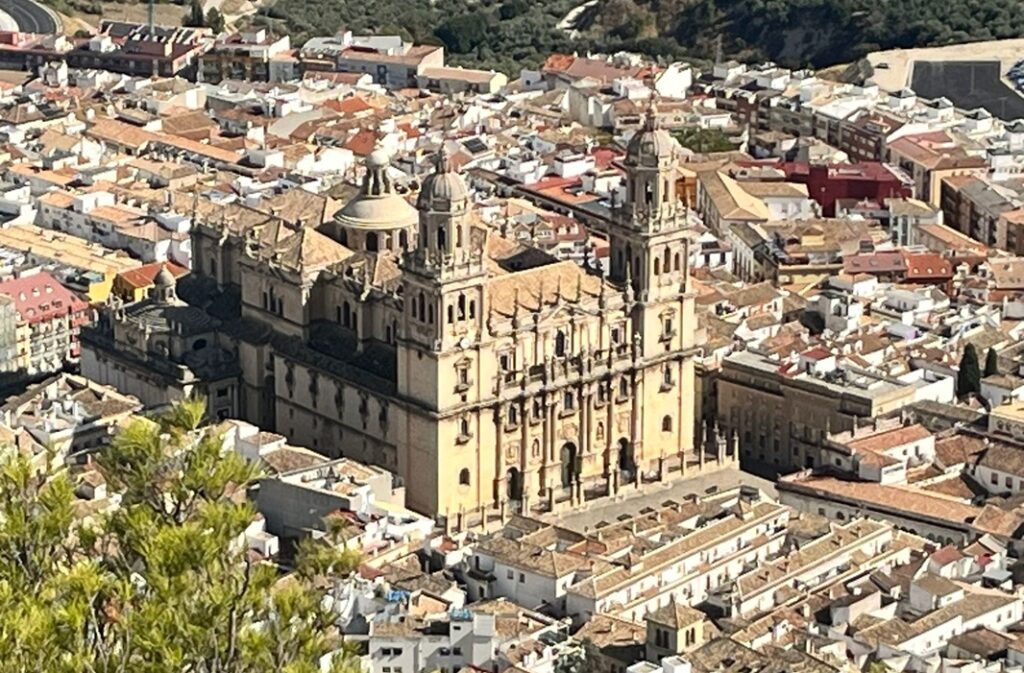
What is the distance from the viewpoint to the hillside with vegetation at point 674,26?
121188 mm

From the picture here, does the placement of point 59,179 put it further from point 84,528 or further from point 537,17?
point 84,528

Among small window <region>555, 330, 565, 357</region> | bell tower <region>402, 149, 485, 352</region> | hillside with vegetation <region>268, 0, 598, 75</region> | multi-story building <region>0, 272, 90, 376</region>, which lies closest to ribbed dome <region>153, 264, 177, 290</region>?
multi-story building <region>0, 272, 90, 376</region>

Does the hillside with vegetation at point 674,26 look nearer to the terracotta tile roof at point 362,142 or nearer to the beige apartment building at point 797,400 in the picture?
the terracotta tile roof at point 362,142

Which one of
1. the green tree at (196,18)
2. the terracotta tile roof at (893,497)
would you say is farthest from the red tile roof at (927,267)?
the green tree at (196,18)

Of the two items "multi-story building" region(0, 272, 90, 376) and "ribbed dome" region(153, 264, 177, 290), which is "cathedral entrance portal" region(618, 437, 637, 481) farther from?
"multi-story building" region(0, 272, 90, 376)

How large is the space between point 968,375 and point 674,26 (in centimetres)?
6708

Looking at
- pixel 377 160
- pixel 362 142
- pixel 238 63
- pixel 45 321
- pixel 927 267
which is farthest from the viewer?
pixel 238 63

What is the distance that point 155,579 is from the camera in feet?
76.0

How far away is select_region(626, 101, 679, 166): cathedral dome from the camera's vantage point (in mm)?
59250

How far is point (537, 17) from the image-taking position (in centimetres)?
13125

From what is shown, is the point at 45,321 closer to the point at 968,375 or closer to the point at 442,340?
the point at 442,340

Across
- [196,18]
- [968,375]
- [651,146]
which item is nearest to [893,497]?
[968,375]

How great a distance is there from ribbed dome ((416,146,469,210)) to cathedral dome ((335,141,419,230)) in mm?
5971

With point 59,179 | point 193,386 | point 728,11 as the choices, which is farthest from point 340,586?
point 728,11
